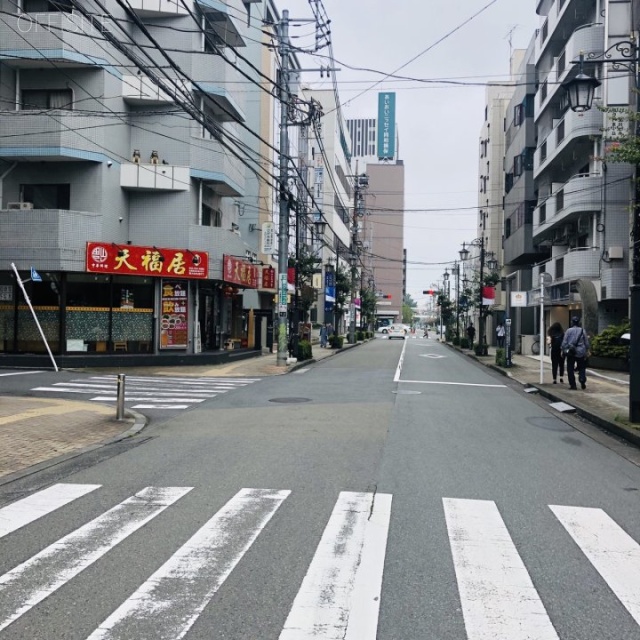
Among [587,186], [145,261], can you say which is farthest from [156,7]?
[587,186]

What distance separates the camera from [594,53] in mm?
26781

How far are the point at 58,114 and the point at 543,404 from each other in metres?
17.9

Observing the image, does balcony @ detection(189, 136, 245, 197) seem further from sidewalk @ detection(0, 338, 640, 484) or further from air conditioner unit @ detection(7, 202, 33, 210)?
sidewalk @ detection(0, 338, 640, 484)

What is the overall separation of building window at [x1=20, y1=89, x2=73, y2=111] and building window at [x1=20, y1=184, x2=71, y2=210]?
274 centimetres

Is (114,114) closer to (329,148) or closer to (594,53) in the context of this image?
(594,53)

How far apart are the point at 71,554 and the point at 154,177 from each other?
21119 mm

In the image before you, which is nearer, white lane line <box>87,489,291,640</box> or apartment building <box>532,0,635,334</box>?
white lane line <box>87,489,291,640</box>

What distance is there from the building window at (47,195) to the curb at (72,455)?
45.7ft

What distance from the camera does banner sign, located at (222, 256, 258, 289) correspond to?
2550cm

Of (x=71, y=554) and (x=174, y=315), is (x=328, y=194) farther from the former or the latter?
(x=71, y=554)

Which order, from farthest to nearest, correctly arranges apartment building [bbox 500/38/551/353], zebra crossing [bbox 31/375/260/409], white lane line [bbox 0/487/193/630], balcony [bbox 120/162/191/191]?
apartment building [bbox 500/38/551/353] < balcony [bbox 120/162/191/191] < zebra crossing [bbox 31/375/260/409] < white lane line [bbox 0/487/193/630]

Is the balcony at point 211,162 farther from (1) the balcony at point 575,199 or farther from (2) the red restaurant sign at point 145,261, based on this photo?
(1) the balcony at point 575,199

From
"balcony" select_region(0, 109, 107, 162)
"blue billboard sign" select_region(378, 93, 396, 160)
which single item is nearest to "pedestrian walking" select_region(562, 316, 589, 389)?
"balcony" select_region(0, 109, 107, 162)

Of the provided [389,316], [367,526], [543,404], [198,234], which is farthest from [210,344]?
[389,316]
